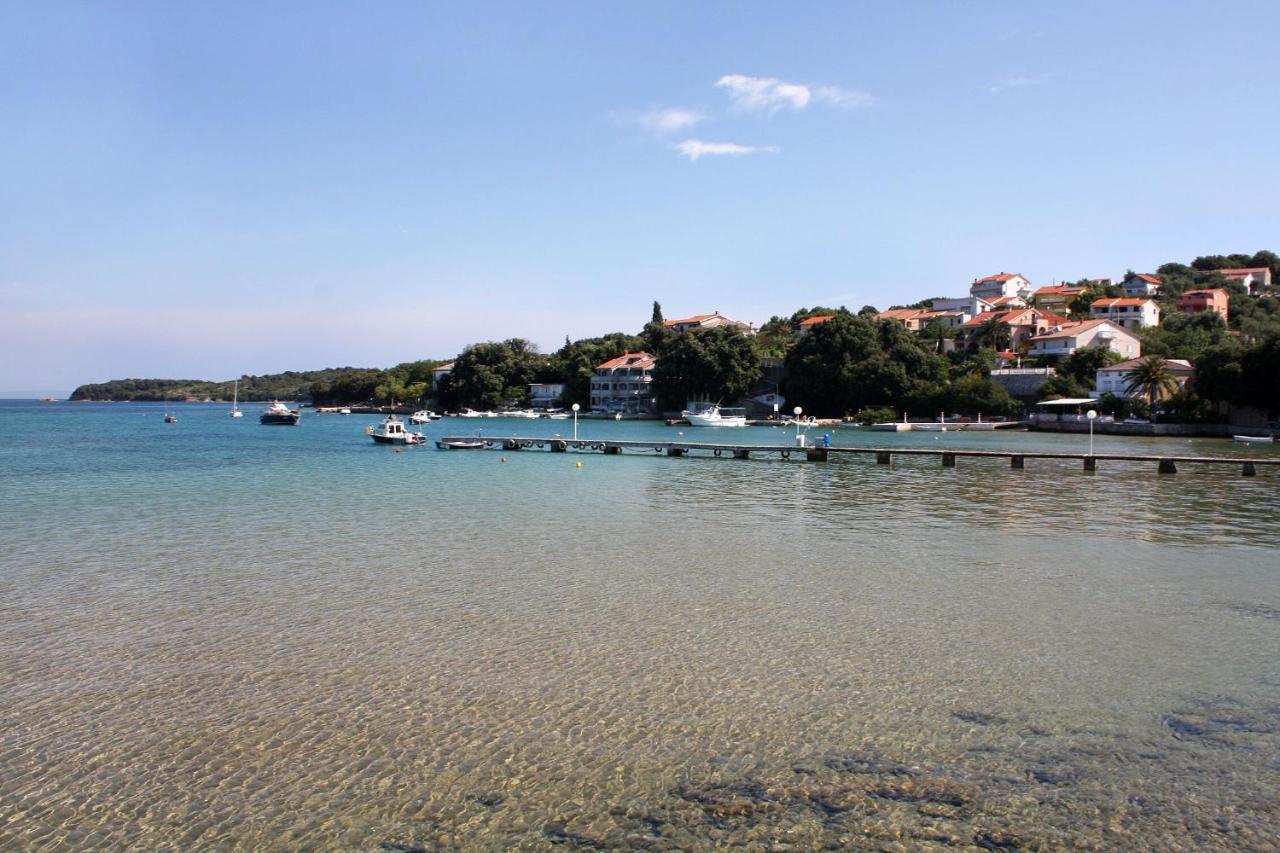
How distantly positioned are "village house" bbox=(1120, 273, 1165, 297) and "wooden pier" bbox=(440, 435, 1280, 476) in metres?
89.7

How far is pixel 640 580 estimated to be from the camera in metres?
14.0

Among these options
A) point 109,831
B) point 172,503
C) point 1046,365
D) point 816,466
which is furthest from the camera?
point 1046,365

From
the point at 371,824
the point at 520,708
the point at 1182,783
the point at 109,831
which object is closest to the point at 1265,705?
the point at 1182,783

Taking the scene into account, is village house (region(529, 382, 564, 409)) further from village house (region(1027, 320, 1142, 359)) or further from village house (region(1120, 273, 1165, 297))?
village house (region(1120, 273, 1165, 297))

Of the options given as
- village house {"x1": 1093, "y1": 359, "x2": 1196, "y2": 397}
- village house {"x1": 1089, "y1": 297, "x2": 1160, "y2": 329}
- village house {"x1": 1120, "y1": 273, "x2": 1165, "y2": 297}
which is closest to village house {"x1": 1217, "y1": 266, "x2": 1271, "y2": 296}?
village house {"x1": 1120, "y1": 273, "x2": 1165, "y2": 297}

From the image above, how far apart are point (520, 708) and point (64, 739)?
3891mm

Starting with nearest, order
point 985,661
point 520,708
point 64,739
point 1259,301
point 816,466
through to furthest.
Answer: point 64,739 < point 520,708 < point 985,661 < point 816,466 < point 1259,301

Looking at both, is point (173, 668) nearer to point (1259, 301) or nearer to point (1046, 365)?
point (1046, 365)

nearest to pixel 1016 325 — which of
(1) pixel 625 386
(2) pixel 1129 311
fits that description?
(2) pixel 1129 311

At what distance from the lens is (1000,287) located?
427 feet

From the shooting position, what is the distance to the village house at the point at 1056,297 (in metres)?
118

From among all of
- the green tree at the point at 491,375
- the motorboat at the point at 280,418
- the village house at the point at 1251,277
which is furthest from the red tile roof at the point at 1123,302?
the motorboat at the point at 280,418

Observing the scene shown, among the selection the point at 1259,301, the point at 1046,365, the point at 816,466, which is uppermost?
the point at 1259,301

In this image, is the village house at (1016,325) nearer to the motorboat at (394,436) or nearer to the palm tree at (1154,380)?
the palm tree at (1154,380)
